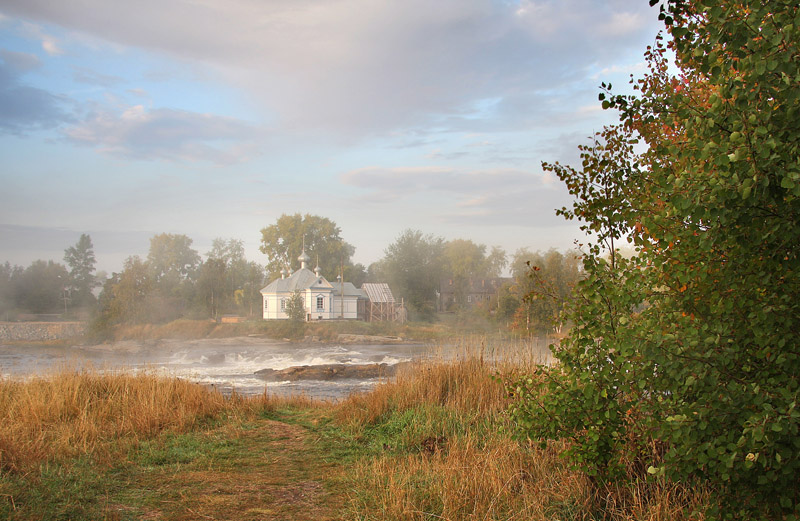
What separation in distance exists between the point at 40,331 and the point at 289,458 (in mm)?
54249

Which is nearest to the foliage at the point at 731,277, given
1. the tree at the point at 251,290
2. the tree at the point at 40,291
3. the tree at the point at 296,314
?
the tree at the point at 296,314

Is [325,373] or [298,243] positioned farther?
[298,243]

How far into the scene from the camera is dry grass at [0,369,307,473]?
20.9ft

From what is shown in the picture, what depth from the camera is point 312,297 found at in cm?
5169

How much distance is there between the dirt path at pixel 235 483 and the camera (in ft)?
16.4

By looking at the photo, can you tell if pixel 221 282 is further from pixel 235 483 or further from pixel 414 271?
pixel 235 483

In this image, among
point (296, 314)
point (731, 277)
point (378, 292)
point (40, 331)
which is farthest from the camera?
point (378, 292)

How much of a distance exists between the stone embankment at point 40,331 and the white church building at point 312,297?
16.2m

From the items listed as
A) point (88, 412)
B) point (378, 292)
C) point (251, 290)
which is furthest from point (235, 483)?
point (251, 290)

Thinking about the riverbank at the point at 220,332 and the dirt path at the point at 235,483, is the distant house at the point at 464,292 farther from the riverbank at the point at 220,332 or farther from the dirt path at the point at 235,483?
the dirt path at the point at 235,483

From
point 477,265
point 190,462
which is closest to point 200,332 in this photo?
point 477,265

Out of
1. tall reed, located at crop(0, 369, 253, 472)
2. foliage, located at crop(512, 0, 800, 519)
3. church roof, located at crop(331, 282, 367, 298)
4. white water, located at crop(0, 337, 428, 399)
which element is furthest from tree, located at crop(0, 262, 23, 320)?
foliage, located at crop(512, 0, 800, 519)

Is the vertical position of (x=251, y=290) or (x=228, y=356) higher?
(x=251, y=290)

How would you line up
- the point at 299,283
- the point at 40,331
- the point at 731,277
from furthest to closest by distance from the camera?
the point at 299,283
the point at 40,331
the point at 731,277
